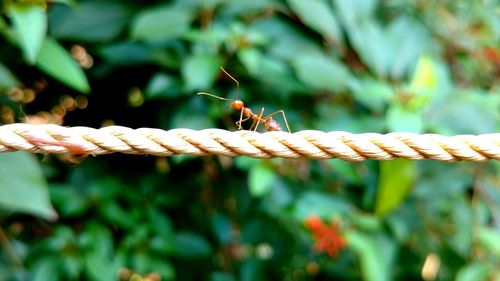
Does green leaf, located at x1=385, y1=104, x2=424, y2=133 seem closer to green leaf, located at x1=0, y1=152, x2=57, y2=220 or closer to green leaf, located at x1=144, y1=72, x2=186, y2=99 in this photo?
green leaf, located at x1=144, y1=72, x2=186, y2=99

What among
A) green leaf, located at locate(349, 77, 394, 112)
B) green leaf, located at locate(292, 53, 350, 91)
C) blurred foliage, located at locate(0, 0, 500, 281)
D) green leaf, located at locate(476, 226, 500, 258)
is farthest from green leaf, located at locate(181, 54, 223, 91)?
green leaf, located at locate(476, 226, 500, 258)

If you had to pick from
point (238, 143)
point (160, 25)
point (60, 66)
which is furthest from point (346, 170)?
point (238, 143)

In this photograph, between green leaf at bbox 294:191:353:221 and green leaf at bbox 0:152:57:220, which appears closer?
green leaf at bbox 0:152:57:220

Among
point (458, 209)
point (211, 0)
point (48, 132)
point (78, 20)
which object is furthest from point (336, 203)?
point (48, 132)

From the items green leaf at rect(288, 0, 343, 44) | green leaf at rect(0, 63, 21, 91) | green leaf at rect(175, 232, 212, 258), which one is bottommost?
green leaf at rect(175, 232, 212, 258)

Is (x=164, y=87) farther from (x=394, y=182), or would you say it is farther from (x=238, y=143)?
(x=238, y=143)

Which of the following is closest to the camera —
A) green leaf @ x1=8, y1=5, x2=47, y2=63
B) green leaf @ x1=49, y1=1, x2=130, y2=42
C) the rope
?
the rope

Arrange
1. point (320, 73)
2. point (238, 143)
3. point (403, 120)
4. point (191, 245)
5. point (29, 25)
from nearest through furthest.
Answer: point (238, 143), point (29, 25), point (403, 120), point (320, 73), point (191, 245)
